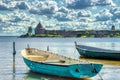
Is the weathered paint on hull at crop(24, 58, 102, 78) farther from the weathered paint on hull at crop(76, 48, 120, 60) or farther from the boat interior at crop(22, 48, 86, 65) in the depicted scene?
the weathered paint on hull at crop(76, 48, 120, 60)

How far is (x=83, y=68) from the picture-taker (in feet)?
118

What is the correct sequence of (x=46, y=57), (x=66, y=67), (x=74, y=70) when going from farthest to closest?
(x=46, y=57)
(x=66, y=67)
(x=74, y=70)

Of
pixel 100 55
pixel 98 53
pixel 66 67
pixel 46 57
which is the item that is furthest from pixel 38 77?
pixel 98 53

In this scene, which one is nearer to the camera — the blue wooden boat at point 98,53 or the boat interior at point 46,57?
the boat interior at point 46,57

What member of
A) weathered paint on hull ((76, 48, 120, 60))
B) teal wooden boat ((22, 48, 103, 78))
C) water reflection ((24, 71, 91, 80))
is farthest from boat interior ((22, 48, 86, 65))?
weathered paint on hull ((76, 48, 120, 60))

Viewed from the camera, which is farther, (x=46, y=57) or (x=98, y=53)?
(x=98, y=53)

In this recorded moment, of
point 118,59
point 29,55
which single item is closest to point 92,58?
point 118,59

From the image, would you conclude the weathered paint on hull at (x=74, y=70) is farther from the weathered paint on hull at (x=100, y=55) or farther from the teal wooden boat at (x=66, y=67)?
the weathered paint on hull at (x=100, y=55)

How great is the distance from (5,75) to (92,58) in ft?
77.7

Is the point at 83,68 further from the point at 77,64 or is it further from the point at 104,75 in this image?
the point at 104,75

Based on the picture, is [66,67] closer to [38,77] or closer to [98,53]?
[38,77]

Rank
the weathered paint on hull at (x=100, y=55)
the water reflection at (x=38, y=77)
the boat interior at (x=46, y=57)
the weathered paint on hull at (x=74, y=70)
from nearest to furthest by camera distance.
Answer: the weathered paint on hull at (x=74, y=70)
the water reflection at (x=38, y=77)
the boat interior at (x=46, y=57)
the weathered paint on hull at (x=100, y=55)

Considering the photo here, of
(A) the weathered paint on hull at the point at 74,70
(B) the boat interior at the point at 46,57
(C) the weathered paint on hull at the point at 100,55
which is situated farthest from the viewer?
(C) the weathered paint on hull at the point at 100,55

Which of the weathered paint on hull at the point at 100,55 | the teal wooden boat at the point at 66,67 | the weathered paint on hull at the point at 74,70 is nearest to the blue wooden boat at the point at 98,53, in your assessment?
the weathered paint on hull at the point at 100,55
